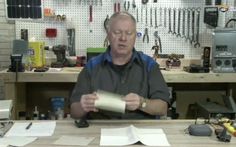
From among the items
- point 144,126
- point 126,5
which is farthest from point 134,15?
point 144,126

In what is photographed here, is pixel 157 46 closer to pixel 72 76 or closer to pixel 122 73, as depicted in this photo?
pixel 72 76

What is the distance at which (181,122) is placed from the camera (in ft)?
5.82

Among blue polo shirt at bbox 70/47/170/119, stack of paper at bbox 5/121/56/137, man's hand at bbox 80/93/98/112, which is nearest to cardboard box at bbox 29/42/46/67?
blue polo shirt at bbox 70/47/170/119

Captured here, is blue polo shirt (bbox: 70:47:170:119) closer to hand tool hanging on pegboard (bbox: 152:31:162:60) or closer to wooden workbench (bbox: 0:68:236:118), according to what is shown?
wooden workbench (bbox: 0:68:236:118)

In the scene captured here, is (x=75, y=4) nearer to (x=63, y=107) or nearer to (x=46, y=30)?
(x=46, y=30)

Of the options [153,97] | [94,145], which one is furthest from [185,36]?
[94,145]

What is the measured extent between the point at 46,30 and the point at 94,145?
2.34m

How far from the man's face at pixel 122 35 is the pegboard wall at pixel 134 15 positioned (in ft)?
4.86

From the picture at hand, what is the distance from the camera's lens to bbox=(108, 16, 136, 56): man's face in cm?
208

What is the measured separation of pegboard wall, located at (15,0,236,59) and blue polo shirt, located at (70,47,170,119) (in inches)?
58.0

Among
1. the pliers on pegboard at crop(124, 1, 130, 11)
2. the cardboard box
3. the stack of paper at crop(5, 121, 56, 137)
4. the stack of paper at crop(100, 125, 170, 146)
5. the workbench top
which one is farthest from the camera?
the pliers on pegboard at crop(124, 1, 130, 11)

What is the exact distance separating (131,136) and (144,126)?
20cm

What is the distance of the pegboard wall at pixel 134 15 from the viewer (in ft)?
11.6

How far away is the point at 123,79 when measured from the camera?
6.86 feet
